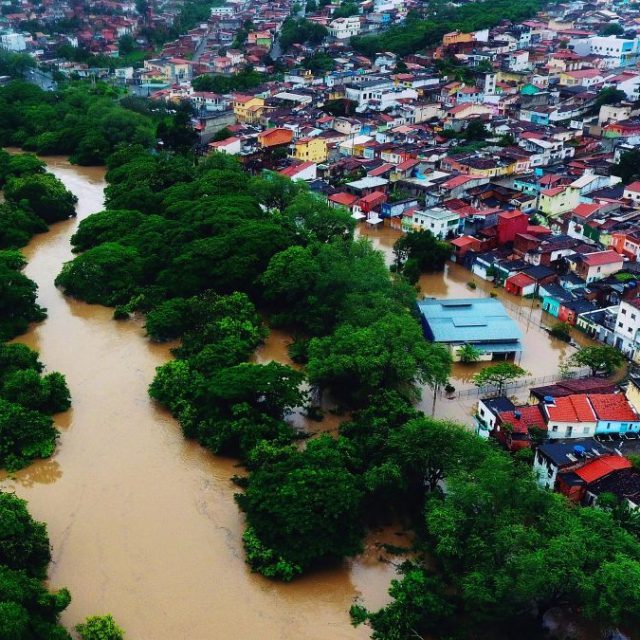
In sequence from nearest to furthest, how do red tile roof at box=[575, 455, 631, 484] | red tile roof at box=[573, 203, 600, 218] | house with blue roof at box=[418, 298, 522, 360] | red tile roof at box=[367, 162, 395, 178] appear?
red tile roof at box=[575, 455, 631, 484] < house with blue roof at box=[418, 298, 522, 360] < red tile roof at box=[573, 203, 600, 218] < red tile roof at box=[367, 162, 395, 178]

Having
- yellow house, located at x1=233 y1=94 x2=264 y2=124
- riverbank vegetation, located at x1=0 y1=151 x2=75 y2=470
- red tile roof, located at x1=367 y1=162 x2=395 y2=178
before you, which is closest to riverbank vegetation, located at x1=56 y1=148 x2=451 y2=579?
riverbank vegetation, located at x1=0 y1=151 x2=75 y2=470

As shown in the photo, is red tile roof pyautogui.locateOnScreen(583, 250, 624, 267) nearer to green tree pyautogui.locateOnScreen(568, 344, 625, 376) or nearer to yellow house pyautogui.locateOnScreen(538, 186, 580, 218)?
green tree pyautogui.locateOnScreen(568, 344, 625, 376)

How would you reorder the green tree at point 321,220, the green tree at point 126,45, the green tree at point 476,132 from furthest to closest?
the green tree at point 126,45 < the green tree at point 476,132 < the green tree at point 321,220

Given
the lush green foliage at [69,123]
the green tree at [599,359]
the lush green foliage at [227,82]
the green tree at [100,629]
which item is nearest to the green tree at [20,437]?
the green tree at [100,629]

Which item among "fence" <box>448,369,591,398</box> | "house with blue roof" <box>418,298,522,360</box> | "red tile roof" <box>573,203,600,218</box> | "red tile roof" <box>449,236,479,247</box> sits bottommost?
"red tile roof" <box>449,236,479,247</box>

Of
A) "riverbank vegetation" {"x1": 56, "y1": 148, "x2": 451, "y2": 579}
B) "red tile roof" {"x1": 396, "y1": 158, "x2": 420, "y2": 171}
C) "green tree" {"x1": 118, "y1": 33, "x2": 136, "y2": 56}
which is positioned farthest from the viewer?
"green tree" {"x1": 118, "y1": 33, "x2": 136, "y2": 56}

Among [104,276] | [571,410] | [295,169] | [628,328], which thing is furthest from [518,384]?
[295,169]

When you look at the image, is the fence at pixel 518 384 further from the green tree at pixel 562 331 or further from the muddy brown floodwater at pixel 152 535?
the muddy brown floodwater at pixel 152 535
